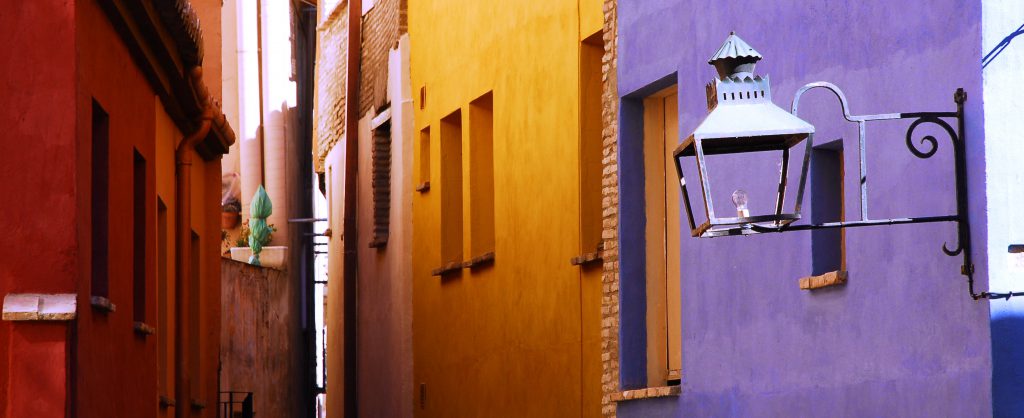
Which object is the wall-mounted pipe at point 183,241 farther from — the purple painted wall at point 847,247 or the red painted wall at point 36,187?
the red painted wall at point 36,187

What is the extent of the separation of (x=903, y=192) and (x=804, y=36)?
1520 millimetres

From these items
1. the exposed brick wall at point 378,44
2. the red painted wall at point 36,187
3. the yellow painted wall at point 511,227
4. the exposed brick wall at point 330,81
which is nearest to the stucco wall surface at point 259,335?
the exposed brick wall at point 330,81

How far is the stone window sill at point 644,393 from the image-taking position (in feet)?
39.8

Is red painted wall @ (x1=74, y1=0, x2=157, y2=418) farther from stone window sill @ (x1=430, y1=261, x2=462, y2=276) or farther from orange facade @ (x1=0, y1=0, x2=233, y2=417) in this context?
stone window sill @ (x1=430, y1=261, x2=462, y2=276)

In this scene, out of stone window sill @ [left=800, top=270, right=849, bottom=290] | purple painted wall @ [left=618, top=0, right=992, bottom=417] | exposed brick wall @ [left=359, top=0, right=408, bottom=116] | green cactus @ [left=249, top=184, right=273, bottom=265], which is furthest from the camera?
green cactus @ [left=249, top=184, right=273, bottom=265]

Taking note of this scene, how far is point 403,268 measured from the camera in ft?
67.1

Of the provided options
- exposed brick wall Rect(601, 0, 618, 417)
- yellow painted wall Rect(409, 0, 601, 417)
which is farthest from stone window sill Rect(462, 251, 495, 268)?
exposed brick wall Rect(601, 0, 618, 417)

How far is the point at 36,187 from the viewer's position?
8.86 m

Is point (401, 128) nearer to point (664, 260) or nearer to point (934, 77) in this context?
point (664, 260)

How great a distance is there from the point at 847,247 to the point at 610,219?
12.0 ft

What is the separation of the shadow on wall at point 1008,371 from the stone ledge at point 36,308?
426 cm

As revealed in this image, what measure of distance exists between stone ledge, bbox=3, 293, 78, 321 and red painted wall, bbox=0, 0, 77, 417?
57 millimetres

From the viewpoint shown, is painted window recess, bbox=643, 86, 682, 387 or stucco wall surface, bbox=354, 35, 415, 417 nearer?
painted window recess, bbox=643, 86, 682, 387

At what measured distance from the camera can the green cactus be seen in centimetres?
2694
